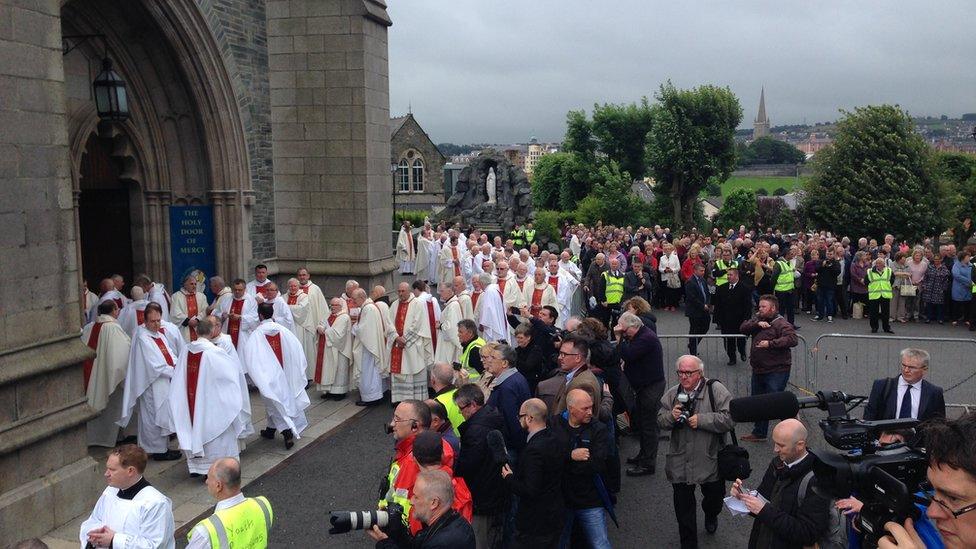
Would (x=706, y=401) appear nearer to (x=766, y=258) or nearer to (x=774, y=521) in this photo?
(x=774, y=521)

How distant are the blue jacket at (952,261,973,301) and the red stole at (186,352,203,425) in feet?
48.1

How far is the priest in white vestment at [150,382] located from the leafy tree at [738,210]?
30915mm

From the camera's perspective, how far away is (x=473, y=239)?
2006cm

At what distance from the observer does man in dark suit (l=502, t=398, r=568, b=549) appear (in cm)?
500

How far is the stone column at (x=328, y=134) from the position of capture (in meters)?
13.6

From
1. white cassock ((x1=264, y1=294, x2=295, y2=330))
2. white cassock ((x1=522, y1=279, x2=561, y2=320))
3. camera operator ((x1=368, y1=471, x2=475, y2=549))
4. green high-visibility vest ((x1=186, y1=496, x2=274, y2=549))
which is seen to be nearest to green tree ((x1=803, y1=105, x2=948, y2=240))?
white cassock ((x1=522, y1=279, x2=561, y2=320))

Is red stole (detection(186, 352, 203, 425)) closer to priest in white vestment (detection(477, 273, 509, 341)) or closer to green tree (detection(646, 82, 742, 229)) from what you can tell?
priest in white vestment (detection(477, 273, 509, 341))

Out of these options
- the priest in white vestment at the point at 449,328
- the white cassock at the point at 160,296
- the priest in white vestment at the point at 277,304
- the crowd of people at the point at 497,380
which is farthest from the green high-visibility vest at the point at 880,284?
the white cassock at the point at 160,296

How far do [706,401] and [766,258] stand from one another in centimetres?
937

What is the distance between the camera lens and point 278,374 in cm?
878

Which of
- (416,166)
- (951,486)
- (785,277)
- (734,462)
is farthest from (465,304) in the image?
(416,166)

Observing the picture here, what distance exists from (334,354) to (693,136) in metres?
29.0

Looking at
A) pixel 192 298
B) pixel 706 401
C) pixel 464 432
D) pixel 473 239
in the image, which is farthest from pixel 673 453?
pixel 473 239

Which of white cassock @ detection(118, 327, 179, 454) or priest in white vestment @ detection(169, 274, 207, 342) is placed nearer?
white cassock @ detection(118, 327, 179, 454)
